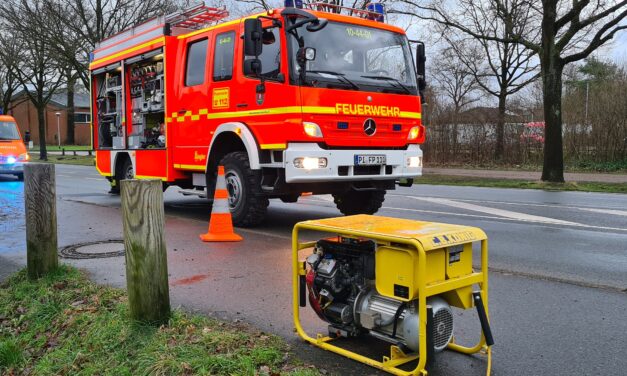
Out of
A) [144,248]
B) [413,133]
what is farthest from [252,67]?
[144,248]

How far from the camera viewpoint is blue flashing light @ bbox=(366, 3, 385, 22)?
9.54 m

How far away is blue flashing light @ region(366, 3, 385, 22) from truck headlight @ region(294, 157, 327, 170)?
2982mm

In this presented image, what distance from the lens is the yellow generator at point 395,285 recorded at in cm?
324

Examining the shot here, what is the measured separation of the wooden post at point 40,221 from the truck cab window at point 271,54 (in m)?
3.39

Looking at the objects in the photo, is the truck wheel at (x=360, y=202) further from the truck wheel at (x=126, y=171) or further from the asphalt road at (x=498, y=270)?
the truck wheel at (x=126, y=171)

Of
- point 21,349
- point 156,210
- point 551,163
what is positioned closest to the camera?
point 156,210

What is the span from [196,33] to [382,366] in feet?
25.2

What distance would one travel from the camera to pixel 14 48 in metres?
38.2

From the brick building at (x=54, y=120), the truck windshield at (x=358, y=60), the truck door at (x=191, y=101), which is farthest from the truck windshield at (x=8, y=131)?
the brick building at (x=54, y=120)

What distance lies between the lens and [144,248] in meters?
4.19

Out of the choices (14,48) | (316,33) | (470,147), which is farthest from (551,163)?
(14,48)

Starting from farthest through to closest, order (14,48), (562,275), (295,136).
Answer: (14,48), (295,136), (562,275)

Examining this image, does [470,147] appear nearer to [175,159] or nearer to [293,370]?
[175,159]

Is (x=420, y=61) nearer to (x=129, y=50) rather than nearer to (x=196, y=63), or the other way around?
(x=196, y=63)
